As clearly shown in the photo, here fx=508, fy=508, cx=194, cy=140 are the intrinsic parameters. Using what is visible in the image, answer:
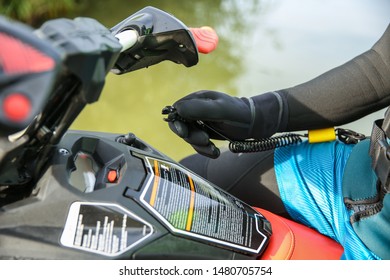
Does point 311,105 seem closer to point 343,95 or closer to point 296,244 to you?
point 343,95

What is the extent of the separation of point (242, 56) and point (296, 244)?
153cm

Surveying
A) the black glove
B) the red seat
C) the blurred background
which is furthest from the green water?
the red seat

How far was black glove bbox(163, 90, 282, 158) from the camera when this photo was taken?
0.87 metres

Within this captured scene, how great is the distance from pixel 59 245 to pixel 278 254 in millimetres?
322

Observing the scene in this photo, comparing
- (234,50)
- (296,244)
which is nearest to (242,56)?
(234,50)

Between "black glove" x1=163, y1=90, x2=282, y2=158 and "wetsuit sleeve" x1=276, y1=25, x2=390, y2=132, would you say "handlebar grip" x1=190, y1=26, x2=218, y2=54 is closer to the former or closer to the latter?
"black glove" x1=163, y1=90, x2=282, y2=158

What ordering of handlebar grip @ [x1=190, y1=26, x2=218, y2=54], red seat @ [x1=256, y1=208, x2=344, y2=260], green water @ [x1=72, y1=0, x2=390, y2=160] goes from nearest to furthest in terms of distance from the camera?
red seat @ [x1=256, y1=208, x2=344, y2=260] → handlebar grip @ [x1=190, y1=26, x2=218, y2=54] → green water @ [x1=72, y1=0, x2=390, y2=160]

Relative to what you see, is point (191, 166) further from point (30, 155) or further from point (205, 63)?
point (205, 63)

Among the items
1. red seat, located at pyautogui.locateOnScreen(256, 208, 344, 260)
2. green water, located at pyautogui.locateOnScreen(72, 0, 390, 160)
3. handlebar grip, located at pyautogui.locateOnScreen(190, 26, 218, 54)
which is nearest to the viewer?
red seat, located at pyautogui.locateOnScreen(256, 208, 344, 260)

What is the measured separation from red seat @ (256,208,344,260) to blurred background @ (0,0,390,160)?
91 cm

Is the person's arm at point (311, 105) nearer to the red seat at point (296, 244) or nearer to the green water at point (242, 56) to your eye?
the red seat at point (296, 244)

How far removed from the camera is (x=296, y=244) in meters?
0.78
